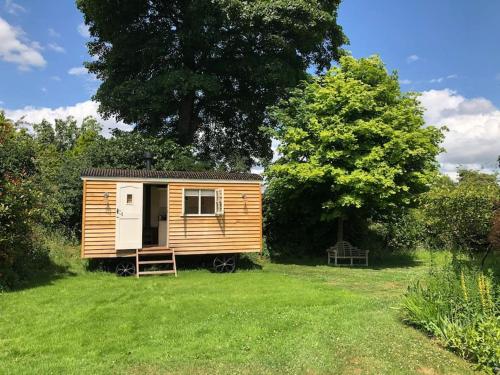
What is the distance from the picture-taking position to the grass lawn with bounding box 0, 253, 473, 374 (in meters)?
5.38

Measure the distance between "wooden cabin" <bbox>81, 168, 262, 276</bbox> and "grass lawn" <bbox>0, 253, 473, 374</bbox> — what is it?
172 centimetres

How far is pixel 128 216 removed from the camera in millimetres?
12469

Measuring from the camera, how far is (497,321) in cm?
587

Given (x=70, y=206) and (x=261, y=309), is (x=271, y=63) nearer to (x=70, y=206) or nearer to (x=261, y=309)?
(x=70, y=206)

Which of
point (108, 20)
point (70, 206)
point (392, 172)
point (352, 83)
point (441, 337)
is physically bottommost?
point (441, 337)

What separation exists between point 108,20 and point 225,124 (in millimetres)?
7789

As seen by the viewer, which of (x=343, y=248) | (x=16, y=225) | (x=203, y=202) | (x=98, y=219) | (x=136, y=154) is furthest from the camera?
(x=136, y=154)

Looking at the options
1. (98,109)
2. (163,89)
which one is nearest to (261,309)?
(163,89)

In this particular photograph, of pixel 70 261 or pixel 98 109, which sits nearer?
pixel 70 261

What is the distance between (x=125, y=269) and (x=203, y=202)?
287 centimetres

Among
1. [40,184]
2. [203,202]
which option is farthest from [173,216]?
[40,184]

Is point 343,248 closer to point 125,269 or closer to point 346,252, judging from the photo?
point 346,252

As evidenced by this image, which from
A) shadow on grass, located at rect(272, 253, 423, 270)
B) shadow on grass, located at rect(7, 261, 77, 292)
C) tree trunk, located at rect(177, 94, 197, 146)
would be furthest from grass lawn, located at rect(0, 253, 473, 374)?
tree trunk, located at rect(177, 94, 197, 146)

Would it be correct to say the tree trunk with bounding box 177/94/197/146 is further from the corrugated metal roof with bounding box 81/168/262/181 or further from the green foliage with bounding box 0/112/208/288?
the corrugated metal roof with bounding box 81/168/262/181
